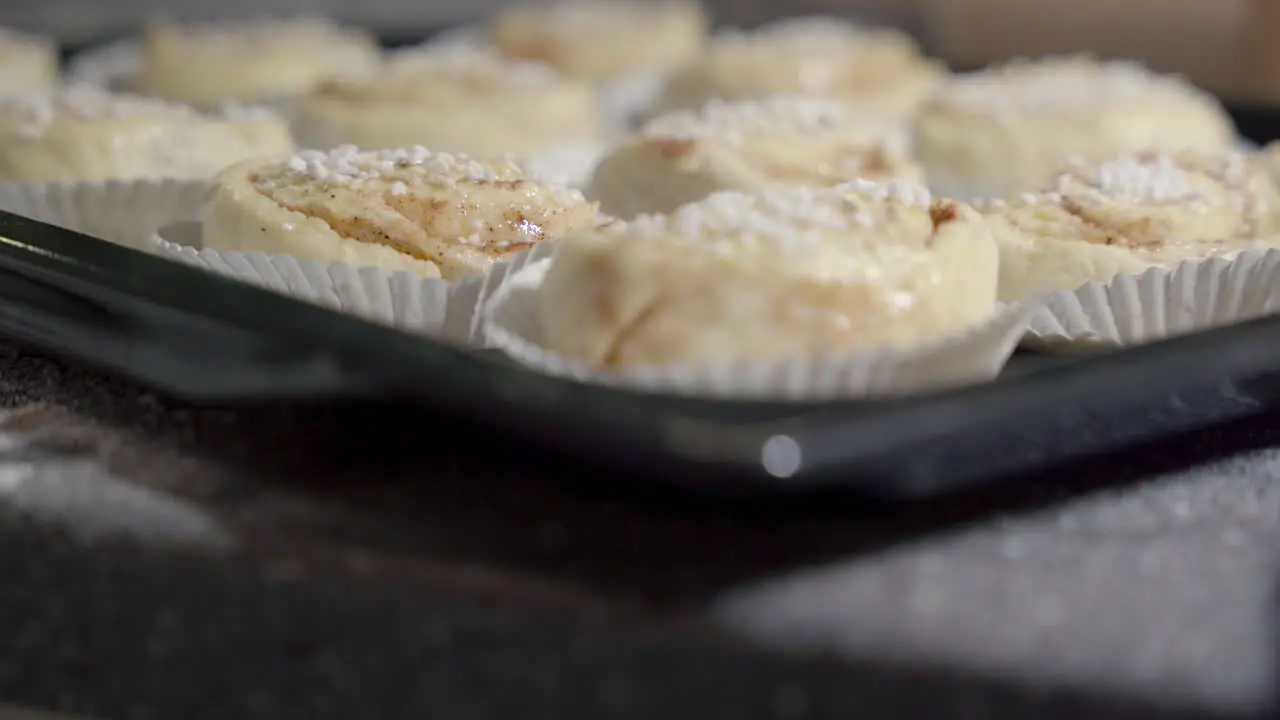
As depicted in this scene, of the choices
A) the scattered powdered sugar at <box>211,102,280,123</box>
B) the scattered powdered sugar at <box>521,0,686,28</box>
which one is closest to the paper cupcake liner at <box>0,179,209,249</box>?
the scattered powdered sugar at <box>211,102,280,123</box>

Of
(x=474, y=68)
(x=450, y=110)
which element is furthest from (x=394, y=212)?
(x=474, y=68)

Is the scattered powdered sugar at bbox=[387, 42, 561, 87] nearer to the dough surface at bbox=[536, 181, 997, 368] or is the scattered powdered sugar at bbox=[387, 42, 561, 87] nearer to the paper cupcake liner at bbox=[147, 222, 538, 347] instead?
the paper cupcake liner at bbox=[147, 222, 538, 347]

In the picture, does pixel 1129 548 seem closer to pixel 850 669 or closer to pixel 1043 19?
pixel 850 669

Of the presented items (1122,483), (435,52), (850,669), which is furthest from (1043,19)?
(850,669)

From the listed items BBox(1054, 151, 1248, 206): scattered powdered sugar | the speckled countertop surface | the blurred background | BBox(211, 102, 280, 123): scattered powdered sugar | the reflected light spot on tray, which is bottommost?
the blurred background

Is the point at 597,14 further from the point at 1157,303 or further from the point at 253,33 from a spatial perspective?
the point at 1157,303

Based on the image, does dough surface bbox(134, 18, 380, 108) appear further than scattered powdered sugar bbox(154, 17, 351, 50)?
No

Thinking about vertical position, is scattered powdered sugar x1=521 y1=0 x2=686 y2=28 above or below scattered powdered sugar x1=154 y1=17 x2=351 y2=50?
below

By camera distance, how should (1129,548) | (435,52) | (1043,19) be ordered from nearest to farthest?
(1129,548)
(435,52)
(1043,19)
